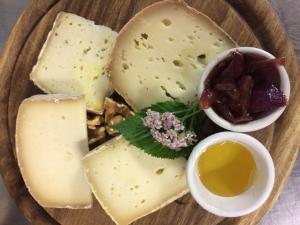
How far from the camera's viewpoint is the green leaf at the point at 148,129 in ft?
3.14

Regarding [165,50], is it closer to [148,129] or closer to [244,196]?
[148,129]

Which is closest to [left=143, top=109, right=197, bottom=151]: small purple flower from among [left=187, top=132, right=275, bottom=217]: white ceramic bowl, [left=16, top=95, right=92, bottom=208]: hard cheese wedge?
[left=187, top=132, right=275, bottom=217]: white ceramic bowl

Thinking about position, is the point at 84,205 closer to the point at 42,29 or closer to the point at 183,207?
the point at 183,207

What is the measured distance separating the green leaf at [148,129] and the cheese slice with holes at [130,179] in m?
0.04

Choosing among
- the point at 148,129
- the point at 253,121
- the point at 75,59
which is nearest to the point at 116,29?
the point at 75,59

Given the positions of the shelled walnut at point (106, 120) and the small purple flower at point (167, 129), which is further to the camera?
the shelled walnut at point (106, 120)

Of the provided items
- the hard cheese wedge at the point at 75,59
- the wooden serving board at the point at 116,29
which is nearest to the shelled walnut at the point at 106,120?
the hard cheese wedge at the point at 75,59

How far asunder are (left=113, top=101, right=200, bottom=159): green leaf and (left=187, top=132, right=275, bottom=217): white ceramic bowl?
0.18ft

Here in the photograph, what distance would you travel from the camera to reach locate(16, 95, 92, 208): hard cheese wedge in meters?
1.01

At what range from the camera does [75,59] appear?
3.41 ft

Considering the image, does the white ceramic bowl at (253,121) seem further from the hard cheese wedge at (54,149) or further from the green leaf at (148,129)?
the hard cheese wedge at (54,149)

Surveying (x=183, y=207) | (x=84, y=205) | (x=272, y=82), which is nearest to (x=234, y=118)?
(x=272, y=82)

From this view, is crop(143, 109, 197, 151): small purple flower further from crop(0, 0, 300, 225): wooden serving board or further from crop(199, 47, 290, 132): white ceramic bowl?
crop(0, 0, 300, 225): wooden serving board

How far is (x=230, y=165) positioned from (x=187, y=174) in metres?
0.09
